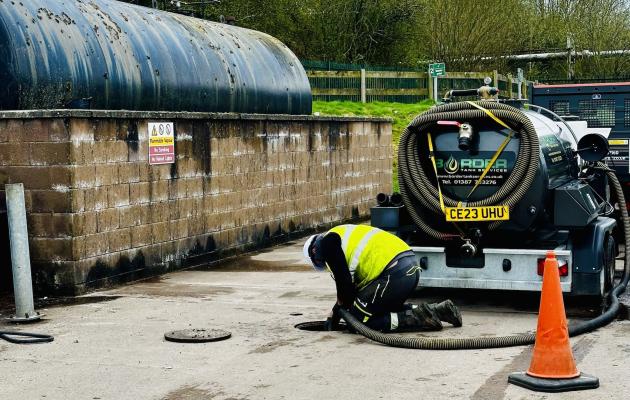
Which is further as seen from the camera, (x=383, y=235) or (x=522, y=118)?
(x=522, y=118)

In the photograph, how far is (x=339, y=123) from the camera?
768 inches

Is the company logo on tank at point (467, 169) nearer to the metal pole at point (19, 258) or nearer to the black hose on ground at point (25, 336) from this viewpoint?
the black hose on ground at point (25, 336)

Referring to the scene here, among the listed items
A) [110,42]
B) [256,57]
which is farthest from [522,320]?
[256,57]

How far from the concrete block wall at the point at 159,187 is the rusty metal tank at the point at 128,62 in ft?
1.90

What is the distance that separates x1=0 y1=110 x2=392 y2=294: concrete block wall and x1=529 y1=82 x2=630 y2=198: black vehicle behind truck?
4.30 meters

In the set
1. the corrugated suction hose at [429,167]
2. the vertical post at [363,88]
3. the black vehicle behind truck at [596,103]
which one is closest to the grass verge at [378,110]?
the vertical post at [363,88]

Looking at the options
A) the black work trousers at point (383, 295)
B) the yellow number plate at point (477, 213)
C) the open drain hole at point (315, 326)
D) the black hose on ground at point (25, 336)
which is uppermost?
the yellow number plate at point (477, 213)

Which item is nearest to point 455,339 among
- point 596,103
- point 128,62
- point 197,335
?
point 197,335

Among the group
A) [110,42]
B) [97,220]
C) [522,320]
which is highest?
[110,42]

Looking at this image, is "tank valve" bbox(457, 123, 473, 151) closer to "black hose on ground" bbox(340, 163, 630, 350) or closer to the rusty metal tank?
"black hose on ground" bbox(340, 163, 630, 350)

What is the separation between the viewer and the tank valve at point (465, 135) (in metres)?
10.1

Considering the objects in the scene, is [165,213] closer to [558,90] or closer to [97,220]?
[97,220]

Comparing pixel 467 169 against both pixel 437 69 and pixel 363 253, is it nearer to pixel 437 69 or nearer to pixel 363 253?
pixel 363 253

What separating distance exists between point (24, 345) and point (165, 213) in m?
4.82
